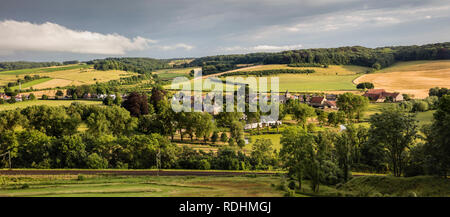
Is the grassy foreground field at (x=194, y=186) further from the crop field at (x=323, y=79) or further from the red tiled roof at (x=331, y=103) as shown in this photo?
the crop field at (x=323, y=79)

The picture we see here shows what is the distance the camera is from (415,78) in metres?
85.4

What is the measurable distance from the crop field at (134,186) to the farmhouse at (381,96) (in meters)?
60.1

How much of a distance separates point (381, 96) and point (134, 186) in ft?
240

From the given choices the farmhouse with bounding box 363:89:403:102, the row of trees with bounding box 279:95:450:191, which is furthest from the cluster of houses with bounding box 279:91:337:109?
the row of trees with bounding box 279:95:450:191

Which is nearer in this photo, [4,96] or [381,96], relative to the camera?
[381,96]

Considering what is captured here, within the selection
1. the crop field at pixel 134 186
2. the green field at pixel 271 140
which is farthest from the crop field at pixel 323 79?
the crop field at pixel 134 186

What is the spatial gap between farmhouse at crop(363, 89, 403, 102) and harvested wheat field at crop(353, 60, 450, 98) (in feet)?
10.7

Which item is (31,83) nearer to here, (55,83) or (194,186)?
(55,83)

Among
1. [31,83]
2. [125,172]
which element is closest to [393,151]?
[125,172]

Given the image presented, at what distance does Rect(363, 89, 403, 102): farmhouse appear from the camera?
70.5 m

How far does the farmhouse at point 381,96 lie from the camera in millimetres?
70500

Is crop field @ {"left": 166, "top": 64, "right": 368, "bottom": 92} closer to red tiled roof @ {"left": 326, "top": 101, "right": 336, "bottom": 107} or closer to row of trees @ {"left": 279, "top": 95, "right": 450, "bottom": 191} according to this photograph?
red tiled roof @ {"left": 326, "top": 101, "right": 336, "bottom": 107}
